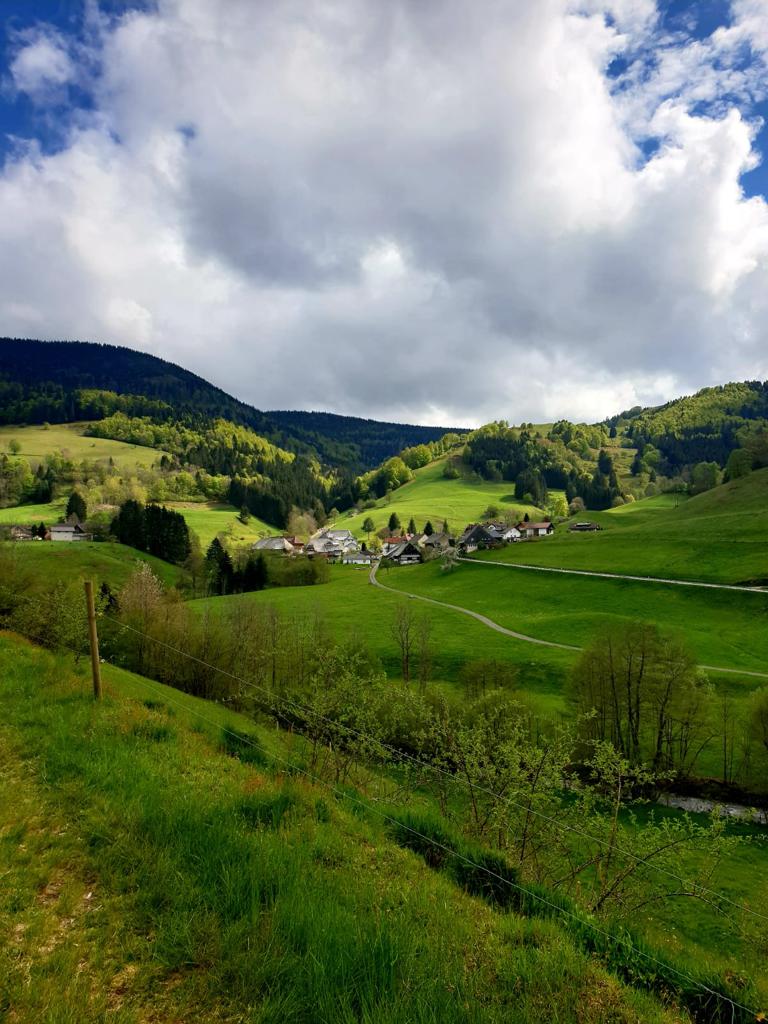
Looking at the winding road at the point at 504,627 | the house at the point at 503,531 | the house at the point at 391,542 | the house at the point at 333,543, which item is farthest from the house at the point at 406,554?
the winding road at the point at 504,627

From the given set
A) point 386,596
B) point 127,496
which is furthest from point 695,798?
point 127,496

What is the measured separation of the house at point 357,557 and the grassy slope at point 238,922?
476 ft

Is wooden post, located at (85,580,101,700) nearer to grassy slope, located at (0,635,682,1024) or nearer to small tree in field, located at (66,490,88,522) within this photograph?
grassy slope, located at (0,635,682,1024)

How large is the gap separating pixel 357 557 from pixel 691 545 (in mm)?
97287

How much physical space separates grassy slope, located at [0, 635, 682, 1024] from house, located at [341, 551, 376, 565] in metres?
145

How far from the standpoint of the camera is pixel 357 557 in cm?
15800

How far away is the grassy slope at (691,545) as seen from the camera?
7575 cm

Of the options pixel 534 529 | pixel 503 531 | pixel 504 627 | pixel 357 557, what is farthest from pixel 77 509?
pixel 534 529

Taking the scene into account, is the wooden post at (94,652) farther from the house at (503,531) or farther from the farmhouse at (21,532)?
the house at (503,531)

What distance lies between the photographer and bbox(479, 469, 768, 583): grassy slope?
75.8 metres

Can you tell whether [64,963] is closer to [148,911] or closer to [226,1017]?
[148,911]

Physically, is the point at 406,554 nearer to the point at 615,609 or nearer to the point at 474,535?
the point at 474,535

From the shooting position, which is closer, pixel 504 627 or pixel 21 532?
pixel 504 627

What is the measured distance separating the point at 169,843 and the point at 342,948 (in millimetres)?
3272
